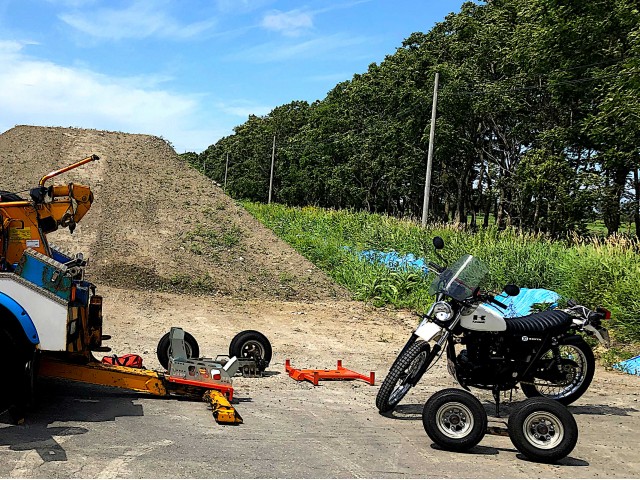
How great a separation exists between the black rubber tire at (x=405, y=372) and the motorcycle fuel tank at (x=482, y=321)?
0.46 metres

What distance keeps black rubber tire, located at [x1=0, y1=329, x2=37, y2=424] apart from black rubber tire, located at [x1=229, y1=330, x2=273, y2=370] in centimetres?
316

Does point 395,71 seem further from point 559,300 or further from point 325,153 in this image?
point 559,300

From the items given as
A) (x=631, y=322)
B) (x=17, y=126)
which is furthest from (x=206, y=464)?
(x=17, y=126)

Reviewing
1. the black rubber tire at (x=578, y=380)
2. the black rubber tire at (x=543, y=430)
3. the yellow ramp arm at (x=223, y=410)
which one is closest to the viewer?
the black rubber tire at (x=543, y=430)

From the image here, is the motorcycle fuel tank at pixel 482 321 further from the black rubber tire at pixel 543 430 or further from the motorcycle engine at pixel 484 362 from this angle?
the black rubber tire at pixel 543 430

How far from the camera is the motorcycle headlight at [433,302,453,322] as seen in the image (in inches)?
241

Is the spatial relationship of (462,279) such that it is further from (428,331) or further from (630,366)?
(630,366)

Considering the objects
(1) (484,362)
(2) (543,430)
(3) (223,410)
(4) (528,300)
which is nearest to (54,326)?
(3) (223,410)

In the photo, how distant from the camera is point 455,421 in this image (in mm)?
5516

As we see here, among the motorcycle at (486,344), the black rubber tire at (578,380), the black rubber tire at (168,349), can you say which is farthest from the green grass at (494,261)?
the black rubber tire at (168,349)

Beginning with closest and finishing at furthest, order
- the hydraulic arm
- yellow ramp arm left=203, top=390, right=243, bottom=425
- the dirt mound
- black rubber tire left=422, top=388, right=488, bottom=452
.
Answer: black rubber tire left=422, top=388, right=488, bottom=452 < yellow ramp arm left=203, top=390, right=243, bottom=425 < the hydraulic arm < the dirt mound

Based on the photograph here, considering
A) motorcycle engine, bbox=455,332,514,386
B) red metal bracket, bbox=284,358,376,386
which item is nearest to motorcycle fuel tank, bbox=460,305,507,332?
motorcycle engine, bbox=455,332,514,386

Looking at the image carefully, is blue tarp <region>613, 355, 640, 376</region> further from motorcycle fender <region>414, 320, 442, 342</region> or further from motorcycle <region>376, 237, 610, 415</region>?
motorcycle fender <region>414, 320, 442, 342</region>

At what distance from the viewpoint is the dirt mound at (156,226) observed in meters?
17.6
